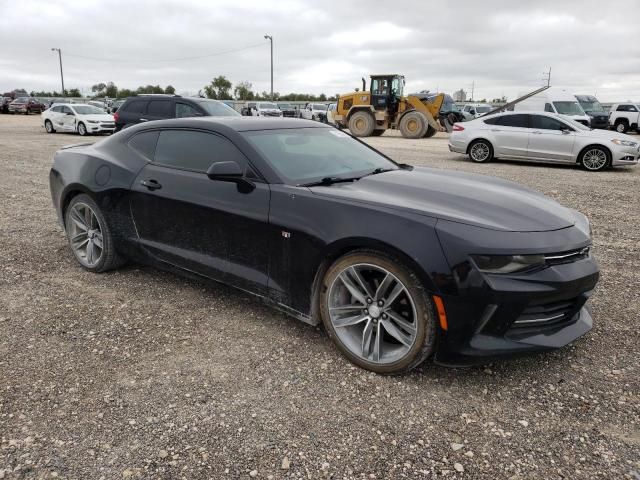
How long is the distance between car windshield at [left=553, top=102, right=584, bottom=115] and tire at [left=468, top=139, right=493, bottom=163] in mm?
10296

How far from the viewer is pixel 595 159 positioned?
38.9 ft

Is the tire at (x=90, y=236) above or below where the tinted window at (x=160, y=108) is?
below

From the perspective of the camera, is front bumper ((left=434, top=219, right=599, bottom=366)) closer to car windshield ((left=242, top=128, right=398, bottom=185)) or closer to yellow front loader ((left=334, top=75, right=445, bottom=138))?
car windshield ((left=242, top=128, right=398, bottom=185))

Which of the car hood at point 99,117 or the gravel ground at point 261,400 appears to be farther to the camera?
the car hood at point 99,117

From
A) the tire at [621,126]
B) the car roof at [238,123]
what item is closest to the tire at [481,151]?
the car roof at [238,123]

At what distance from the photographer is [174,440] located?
2.40 m

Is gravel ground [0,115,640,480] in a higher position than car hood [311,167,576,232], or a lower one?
lower

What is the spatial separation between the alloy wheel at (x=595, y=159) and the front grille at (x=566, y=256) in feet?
34.0

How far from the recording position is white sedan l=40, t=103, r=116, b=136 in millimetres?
20125

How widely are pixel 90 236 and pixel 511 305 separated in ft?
11.9

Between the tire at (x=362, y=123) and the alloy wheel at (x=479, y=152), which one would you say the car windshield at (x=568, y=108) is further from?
the alloy wheel at (x=479, y=152)

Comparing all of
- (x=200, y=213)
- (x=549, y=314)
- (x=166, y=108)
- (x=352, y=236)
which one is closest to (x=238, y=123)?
(x=200, y=213)

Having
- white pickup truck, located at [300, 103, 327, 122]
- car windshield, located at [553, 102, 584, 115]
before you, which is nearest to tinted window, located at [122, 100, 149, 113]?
car windshield, located at [553, 102, 584, 115]

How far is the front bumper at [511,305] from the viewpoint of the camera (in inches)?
100
